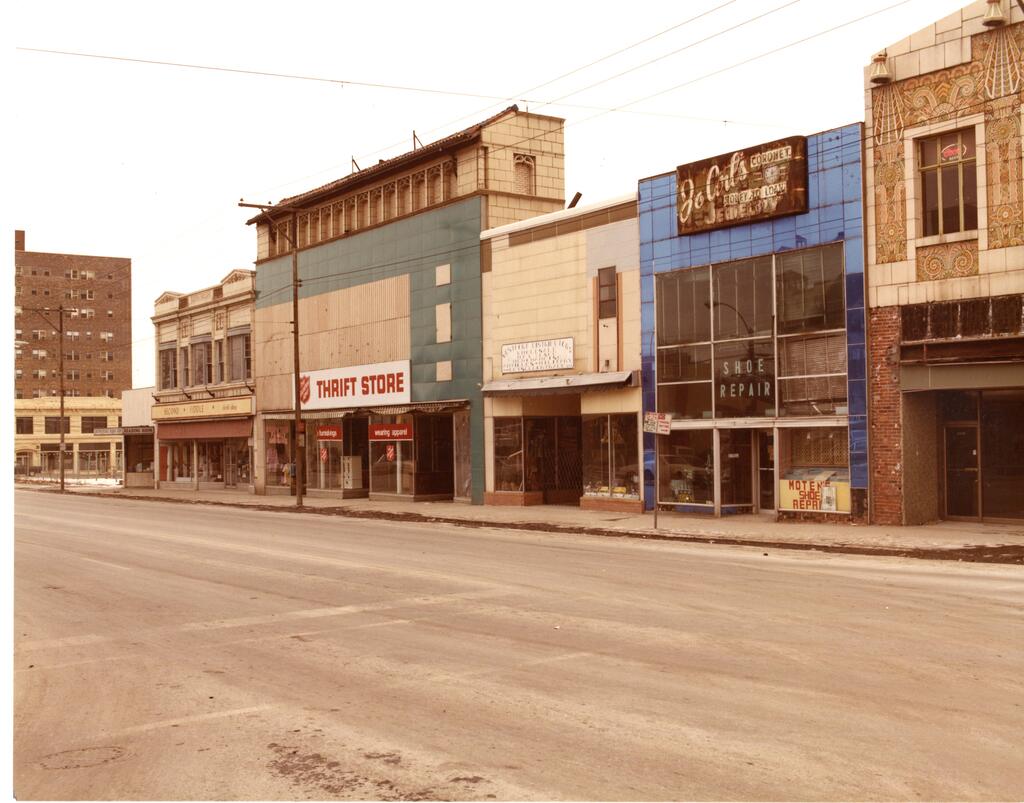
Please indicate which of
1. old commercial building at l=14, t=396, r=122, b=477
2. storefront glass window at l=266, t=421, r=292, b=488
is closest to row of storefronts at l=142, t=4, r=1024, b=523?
storefront glass window at l=266, t=421, r=292, b=488

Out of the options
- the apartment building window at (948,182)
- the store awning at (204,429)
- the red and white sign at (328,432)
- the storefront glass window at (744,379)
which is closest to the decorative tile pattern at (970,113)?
the apartment building window at (948,182)

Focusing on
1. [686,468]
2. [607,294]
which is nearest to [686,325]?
[607,294]

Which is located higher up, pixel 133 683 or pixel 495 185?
pixel 495 185

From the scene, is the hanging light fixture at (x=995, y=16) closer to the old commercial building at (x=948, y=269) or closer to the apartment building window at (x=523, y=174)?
the old commercial building at (x=948, y=269)

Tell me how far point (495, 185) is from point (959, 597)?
2542 cm

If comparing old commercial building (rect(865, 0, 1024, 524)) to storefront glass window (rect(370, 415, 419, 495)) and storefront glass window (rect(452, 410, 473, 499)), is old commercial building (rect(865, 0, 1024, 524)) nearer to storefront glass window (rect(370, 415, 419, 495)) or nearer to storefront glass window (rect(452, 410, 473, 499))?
storefront glass window (rect(452, 410, 473, 499))

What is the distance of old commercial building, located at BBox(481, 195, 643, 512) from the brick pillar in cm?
760

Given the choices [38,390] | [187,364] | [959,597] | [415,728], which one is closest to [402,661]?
[415,728]

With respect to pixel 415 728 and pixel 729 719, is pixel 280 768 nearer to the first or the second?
pixel 415 728

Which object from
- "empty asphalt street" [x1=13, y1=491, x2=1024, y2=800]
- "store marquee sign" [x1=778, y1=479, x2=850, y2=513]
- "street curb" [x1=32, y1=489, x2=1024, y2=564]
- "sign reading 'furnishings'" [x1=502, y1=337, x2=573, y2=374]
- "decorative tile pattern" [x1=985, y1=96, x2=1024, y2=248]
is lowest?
"street curb" [x1=32, y1=489, x2=1024, y2=564]

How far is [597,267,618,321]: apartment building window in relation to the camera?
30.7m

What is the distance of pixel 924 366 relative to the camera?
2288 cm

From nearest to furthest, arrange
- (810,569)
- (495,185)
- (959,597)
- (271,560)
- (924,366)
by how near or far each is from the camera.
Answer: (959,597) → (810,569) → (271,560) → (924,366) → (495,185)

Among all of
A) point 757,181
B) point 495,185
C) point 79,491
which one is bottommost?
point 79,491
